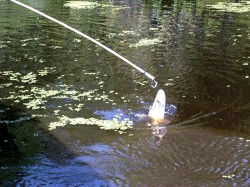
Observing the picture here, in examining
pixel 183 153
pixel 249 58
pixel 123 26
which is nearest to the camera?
pixel 183 153

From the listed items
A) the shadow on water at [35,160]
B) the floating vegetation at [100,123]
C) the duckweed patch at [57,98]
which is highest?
the duckweed patch at [57,98]

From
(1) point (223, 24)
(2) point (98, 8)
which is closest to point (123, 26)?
(1) point (223, 24)

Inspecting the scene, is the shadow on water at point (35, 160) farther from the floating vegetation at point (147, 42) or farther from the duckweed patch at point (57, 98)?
the floating vegetation at point (147, 42)

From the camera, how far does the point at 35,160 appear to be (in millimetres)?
5637

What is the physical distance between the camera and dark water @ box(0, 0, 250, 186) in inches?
213

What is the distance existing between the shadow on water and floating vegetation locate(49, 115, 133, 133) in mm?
392

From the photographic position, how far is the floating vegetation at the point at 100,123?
680cm

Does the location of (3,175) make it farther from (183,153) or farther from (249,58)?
(249,58)

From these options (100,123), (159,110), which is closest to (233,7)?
(159,110)

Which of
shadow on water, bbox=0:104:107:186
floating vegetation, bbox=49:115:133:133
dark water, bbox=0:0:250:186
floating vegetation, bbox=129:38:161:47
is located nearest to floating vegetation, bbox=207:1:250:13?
dark water, bbox=0:0:250:186

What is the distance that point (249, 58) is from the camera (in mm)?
11477

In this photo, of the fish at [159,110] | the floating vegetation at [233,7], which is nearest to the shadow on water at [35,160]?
the fish at [159,110]

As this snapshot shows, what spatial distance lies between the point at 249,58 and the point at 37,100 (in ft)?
22.2

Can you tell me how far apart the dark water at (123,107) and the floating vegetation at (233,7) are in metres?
7.46
